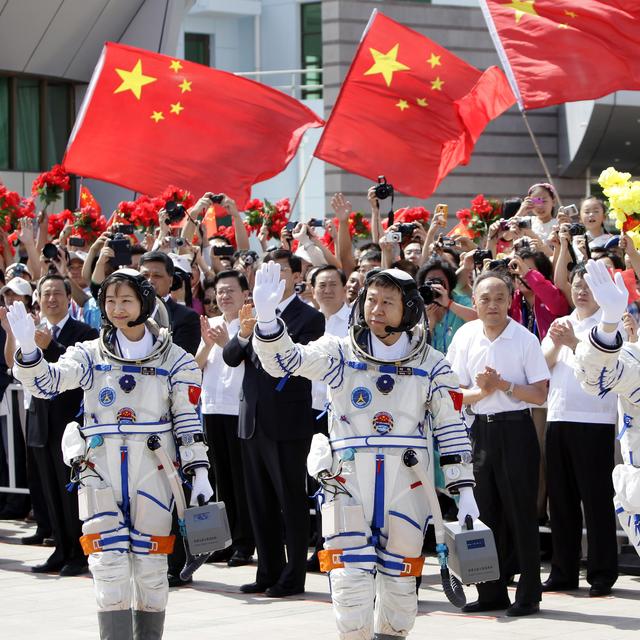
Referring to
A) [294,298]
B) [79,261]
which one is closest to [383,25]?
[79,261]

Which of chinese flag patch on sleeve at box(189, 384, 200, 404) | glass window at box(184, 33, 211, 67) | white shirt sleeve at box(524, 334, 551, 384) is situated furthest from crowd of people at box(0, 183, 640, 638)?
glass window at box(184, 33, 211, 67)

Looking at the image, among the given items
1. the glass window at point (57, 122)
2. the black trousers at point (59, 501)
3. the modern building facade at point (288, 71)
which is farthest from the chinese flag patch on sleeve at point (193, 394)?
the glass window at point (57, 122)

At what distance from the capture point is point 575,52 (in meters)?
12.8

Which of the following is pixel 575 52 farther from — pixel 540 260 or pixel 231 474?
pixel 231 474

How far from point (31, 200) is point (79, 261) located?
2021mm

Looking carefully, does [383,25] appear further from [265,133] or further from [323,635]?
[323,635]

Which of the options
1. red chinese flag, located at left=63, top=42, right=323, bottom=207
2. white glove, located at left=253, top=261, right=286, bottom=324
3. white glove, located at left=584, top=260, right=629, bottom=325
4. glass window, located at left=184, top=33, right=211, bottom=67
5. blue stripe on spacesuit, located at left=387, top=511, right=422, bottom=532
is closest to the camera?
white glove, located at left=584, top=260, right=629, bottom=325

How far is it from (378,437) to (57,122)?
66.7 feet

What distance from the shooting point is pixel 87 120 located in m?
14.5

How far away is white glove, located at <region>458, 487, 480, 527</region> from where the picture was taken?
681 centimetres

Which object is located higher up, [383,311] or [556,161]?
[556,161]

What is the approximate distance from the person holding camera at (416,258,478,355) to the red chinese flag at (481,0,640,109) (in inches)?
118

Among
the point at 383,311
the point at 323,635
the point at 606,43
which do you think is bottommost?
the point at 323,635

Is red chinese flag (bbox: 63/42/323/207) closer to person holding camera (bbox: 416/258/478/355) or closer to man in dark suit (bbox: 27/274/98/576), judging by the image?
man in dark suit (bbox: 27/274/98/576)
